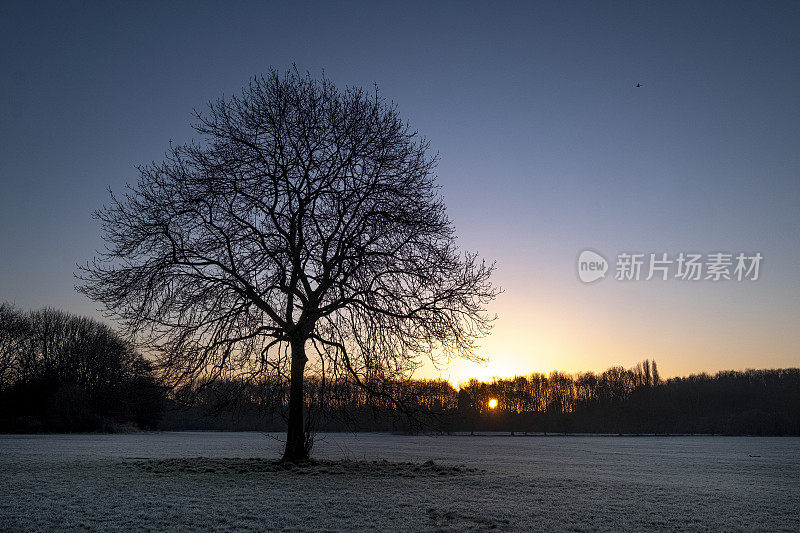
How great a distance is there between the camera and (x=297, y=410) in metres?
18.0

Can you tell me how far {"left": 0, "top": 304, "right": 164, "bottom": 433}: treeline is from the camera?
63000 mm

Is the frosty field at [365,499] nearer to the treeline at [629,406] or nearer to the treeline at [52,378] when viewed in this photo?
the treeline at [629,406]

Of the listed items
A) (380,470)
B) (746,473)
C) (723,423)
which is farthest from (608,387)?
(380,470)

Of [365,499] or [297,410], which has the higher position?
[297,410]

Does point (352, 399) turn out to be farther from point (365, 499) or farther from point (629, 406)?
point (629, 406)

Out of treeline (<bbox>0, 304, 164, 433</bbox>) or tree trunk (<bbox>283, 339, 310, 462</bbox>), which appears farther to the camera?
treeline (<bbox>0, 304, 164, 433</bbox>)

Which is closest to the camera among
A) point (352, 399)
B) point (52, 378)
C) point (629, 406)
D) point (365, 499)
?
point (365, 499)

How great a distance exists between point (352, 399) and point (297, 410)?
2.67 m

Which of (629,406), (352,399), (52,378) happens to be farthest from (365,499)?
(629,406)

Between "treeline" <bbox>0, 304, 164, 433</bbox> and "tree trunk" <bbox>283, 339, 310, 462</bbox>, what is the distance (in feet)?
148

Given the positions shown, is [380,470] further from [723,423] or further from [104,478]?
[723,423]

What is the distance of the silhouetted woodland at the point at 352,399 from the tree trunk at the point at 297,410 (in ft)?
1.12

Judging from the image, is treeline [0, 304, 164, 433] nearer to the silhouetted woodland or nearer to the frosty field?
the silhouetted woodland

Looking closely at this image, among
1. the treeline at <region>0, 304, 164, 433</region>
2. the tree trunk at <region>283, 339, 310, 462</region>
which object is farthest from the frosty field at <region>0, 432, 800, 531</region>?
the treeline at <region>0, 304, 164, 433</region>
